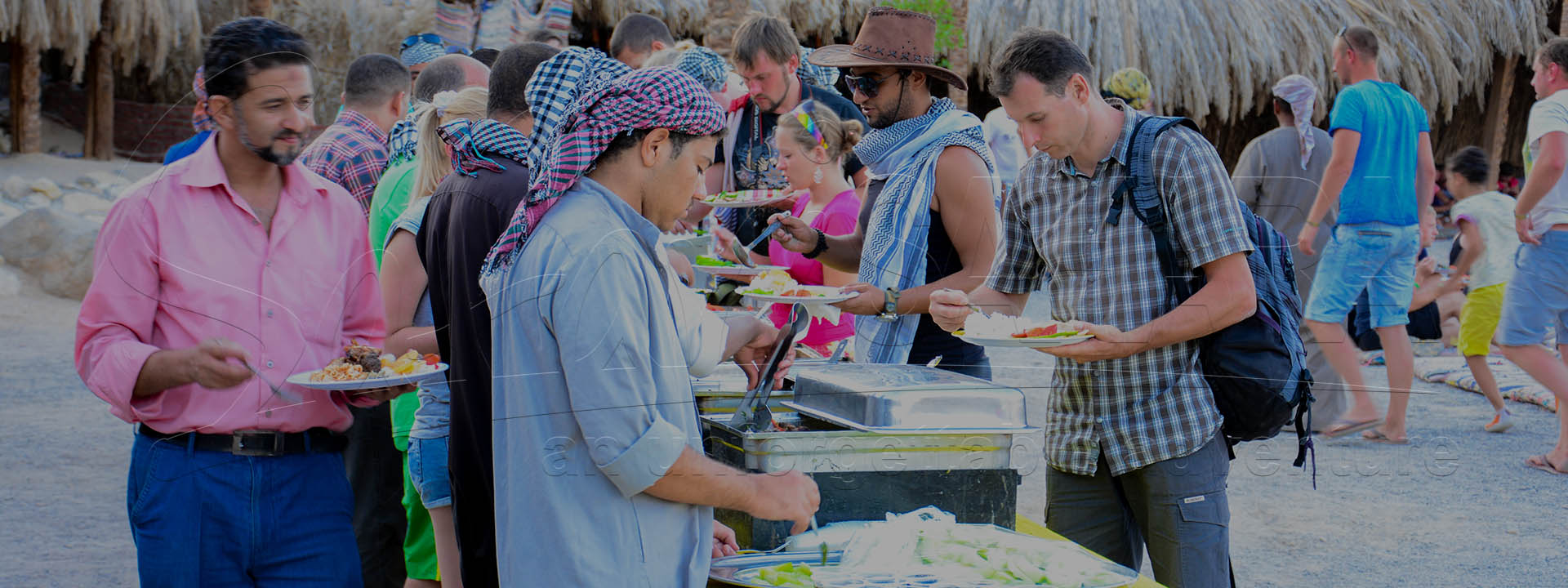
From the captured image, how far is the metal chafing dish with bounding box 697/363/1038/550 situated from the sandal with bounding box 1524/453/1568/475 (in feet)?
11.5

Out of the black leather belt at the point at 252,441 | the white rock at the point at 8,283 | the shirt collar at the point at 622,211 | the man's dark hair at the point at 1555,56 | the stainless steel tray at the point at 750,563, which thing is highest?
the man's dark hair at the point at 1555,56

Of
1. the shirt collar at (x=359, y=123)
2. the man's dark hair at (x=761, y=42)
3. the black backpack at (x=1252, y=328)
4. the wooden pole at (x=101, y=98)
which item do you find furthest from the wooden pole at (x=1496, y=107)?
the wooden pole at (x=101, y=98)

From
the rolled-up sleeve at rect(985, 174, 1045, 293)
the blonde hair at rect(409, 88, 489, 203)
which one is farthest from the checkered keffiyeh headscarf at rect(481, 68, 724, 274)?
the blonde hair at rect(409, 88, 489, 203)

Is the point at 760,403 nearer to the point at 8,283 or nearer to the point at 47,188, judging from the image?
the point at 47,188

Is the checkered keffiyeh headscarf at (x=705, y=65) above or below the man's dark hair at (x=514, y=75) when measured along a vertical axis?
above

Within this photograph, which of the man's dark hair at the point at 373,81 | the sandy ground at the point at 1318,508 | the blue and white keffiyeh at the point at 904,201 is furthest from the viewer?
the sandy ground at the point at 1318,508

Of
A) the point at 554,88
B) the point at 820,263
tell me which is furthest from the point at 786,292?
the point at 554,88

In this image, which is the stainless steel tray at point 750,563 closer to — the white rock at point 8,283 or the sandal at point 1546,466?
the sandal at point 1546,466

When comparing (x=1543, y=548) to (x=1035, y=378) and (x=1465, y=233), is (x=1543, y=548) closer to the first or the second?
(x=1465, y=233)

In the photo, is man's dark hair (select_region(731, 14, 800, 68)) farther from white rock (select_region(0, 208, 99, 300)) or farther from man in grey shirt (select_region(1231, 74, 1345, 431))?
white rock (select_region(0, 208, 99, 300))

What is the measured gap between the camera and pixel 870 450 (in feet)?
7.64

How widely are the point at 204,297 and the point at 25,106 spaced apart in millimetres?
7157

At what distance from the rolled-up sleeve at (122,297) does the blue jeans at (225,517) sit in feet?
0.46

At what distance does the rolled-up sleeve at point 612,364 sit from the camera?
1758 mm
